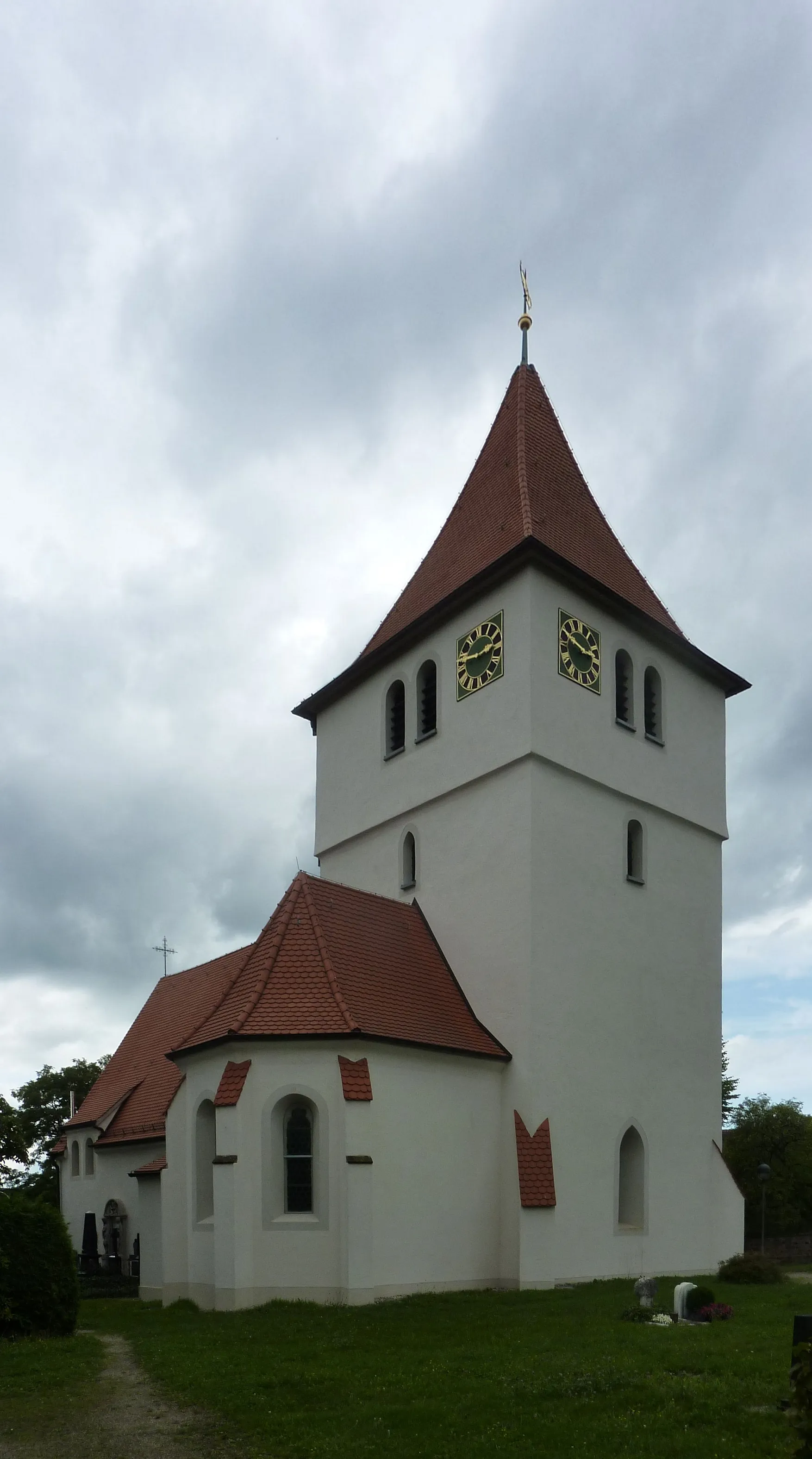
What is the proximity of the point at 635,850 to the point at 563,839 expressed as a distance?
2.73 metres

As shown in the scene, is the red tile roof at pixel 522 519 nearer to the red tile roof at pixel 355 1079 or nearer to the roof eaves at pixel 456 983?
the roof eaves at pixel 456 983

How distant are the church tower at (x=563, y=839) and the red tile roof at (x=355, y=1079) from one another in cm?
347

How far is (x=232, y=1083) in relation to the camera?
60.8ft

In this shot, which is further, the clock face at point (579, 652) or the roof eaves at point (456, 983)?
the clock face at point (579, 652)

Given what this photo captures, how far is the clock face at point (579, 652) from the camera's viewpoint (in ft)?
75.4

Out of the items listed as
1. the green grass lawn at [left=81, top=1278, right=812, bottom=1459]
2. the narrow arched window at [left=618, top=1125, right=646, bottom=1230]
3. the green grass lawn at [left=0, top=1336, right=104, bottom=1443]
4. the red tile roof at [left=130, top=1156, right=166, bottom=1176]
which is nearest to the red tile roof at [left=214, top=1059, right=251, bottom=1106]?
the green grass lawn at [left=81, top=1278, right=812, bottom=1459]

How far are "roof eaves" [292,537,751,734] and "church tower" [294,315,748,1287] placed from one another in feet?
0.19

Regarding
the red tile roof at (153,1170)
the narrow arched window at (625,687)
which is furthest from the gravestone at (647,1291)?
the narrow arched window at (625,687)

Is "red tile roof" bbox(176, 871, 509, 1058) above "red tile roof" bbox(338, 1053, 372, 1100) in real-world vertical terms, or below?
above

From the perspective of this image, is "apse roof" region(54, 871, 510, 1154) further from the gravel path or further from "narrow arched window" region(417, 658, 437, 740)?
the gravel path

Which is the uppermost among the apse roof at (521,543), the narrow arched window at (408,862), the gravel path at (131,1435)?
the apse roof at (521,543)

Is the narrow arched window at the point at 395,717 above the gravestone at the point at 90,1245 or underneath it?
above

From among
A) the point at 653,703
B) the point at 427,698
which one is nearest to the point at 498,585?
the point at 427,698

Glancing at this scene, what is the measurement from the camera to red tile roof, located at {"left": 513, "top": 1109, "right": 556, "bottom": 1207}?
19828mm
